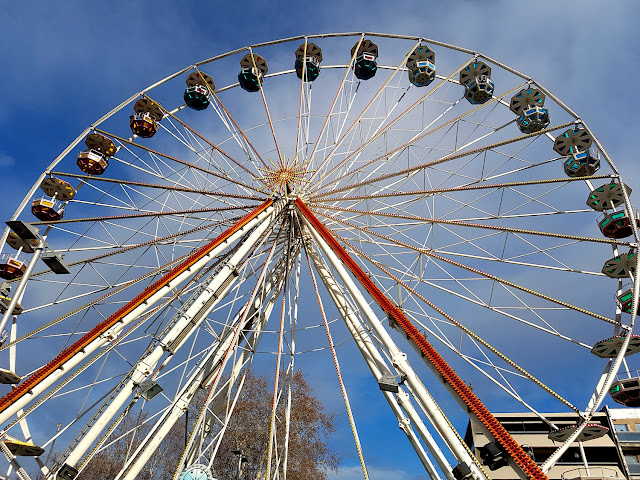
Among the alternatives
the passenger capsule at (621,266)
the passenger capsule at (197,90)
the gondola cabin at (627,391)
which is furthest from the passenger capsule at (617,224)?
the passenger capsule at (197,90)

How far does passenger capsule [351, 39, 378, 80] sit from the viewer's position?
1898 cm

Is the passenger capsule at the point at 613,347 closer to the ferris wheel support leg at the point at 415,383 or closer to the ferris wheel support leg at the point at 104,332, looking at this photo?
the ferris wheel support leg at the point at 415,383

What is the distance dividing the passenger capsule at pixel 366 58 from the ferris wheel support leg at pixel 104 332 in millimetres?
8896

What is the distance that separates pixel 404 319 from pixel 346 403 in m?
3.04

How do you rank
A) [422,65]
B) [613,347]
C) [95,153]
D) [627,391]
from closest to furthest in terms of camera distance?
1. [613,347]
2. [627,391]
3. [95,153]
4. [422,65]

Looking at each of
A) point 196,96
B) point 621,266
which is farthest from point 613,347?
point 196,96

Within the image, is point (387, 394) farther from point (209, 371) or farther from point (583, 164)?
point (583, 164)

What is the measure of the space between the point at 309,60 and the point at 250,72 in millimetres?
2311

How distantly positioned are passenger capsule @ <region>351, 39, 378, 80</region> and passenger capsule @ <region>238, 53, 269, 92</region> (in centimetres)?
360

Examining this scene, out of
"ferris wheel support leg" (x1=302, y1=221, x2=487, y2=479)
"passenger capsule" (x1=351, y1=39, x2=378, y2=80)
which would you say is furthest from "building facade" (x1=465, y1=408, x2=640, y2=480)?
"ferris wheel support leg" (x1=302, y1=221, x2=487, y2=479)

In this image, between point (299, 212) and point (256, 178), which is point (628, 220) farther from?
point (256, 178)

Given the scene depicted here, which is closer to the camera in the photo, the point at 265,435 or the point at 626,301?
the point at 626,301

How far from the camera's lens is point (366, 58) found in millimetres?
18984

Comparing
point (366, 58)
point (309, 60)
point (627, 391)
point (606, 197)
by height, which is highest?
point (366, 58)
